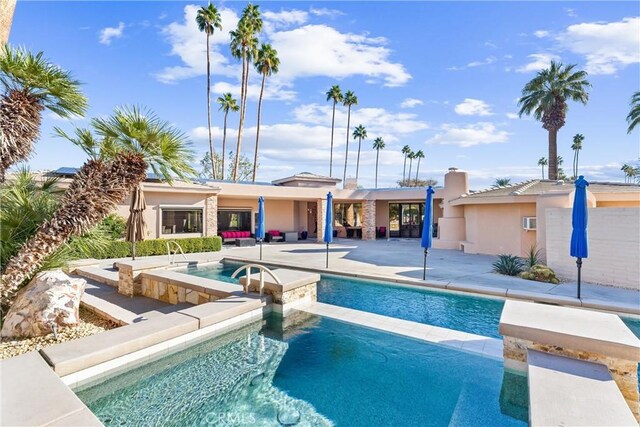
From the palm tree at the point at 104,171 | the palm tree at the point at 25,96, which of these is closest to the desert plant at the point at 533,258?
the palm tree at the point at 104,171

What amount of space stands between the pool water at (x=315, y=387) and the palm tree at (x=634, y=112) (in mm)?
26136

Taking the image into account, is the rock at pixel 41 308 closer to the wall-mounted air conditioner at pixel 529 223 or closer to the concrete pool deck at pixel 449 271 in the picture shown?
the concrete pool deck at pixel 449 271

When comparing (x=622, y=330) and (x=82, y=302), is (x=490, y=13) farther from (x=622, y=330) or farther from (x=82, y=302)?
(x=82, y=302)

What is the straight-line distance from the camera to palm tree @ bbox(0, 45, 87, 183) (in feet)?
16.6

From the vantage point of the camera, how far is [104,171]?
19.9 ft

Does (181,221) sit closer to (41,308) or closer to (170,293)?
(170,293)

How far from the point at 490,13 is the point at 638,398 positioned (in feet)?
41.4

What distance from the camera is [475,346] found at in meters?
5.67

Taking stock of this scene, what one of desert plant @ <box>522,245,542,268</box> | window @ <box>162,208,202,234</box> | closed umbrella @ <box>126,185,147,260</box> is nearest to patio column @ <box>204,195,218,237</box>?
window @ <box>162,208,202,234</box>

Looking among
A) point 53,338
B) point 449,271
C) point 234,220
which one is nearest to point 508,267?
point 449,271

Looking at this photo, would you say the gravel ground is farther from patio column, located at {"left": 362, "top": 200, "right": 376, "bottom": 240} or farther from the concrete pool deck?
patio column, located at {"left": 362, "top": 200, "right": 376, "bottom": 240}

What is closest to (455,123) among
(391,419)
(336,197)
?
(336,197)

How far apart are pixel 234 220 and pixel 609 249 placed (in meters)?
21.8

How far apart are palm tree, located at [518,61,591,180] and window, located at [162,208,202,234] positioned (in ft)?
89.8
